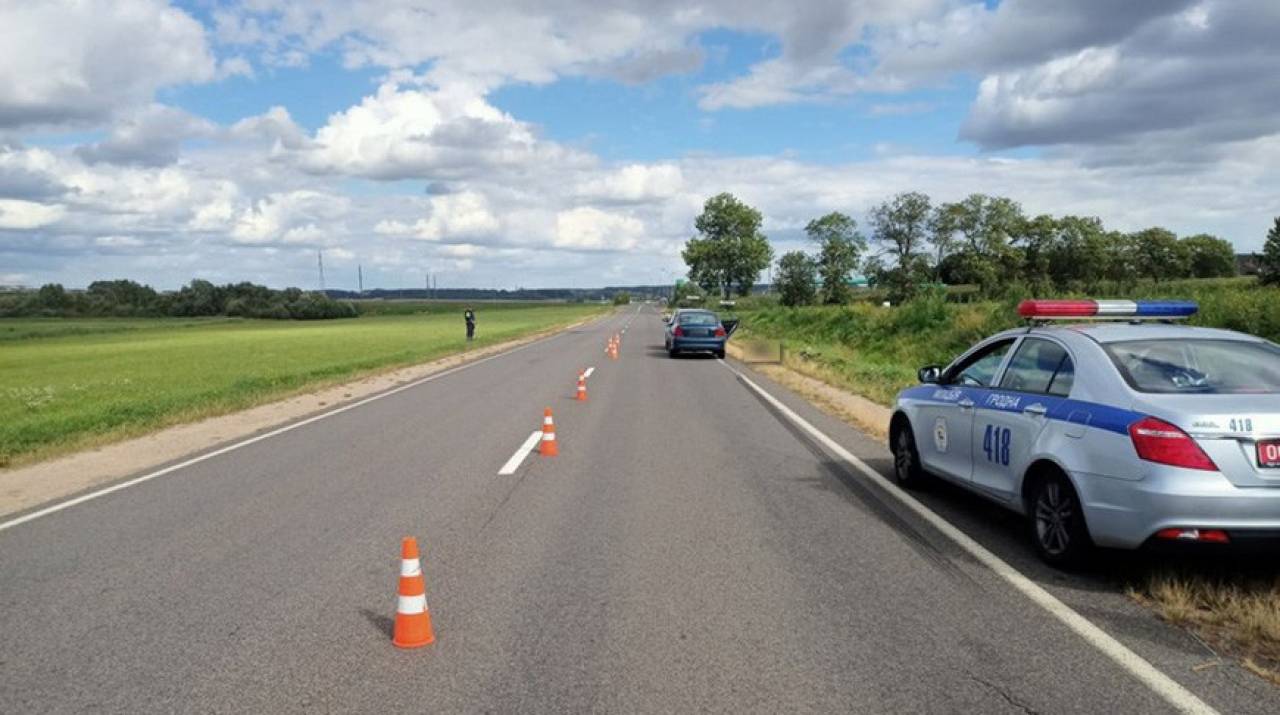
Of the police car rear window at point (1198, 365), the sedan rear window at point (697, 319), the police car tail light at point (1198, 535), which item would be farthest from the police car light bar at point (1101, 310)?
the sedan rear window at point (697, 319)

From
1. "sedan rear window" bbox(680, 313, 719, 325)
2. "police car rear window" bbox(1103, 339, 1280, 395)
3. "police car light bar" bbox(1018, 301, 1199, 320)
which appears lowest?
"sedan rear window" bbox(680, 313, 719, 325)

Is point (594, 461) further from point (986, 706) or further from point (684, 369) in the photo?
point (684, 369)

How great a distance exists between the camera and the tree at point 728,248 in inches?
4402

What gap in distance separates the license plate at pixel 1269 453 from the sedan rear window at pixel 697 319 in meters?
25.5

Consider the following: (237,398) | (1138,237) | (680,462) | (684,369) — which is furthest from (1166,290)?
(1138,237)

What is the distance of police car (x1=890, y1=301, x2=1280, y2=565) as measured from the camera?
15.4 feet

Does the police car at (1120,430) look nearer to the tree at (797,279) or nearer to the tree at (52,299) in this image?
the tree at (797,279)

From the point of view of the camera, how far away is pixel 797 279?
9781 centimetres

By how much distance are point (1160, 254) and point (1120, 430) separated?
134 meters

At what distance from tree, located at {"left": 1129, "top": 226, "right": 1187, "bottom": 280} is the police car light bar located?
408 feet

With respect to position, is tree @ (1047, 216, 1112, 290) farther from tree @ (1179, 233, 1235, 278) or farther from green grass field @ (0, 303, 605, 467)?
green grass field @ (0, 303, 605, 467)

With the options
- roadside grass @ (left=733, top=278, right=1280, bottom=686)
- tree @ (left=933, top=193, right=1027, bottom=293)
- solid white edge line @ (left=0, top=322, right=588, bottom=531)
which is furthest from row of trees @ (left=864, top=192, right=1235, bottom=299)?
solid white edge line @ (left=0, top=322, right=588, bottom=531)

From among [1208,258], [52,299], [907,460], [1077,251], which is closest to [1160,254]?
[1208,258]

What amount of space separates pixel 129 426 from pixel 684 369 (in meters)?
14.6
